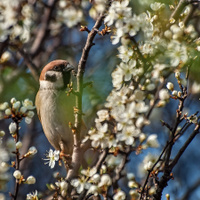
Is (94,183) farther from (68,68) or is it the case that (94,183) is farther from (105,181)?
(68,68)

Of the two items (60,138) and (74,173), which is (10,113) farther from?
(60,138)

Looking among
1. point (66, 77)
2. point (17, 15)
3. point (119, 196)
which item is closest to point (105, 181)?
point (119, 196)

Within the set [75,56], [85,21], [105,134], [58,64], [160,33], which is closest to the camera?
[105,134]

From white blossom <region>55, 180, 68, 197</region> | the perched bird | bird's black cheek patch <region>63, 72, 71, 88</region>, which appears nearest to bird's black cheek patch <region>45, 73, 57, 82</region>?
the perched bird

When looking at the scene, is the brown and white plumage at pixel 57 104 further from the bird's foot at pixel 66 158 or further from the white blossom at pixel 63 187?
the white blossom at pixel 63 187

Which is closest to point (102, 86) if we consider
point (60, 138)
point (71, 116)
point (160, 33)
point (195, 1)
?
point (71, 116)

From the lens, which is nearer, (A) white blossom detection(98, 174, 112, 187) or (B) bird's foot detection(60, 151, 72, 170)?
(A) white blossom detection(98, 174, 112, 187)

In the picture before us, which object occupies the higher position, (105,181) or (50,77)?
(50,77)

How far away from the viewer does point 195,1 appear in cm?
181

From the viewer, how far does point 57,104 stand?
3.64 m

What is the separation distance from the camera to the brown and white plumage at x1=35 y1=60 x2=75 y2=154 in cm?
363

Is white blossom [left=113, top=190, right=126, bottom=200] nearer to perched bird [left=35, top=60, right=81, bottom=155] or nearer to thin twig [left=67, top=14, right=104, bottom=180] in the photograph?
thin twig [left=67, top=14, right=104, bottom=180]

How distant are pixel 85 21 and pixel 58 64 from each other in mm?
1088

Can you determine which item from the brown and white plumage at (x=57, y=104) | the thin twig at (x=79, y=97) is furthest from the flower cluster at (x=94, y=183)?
the brown and white plumage at (x=57, y=104)
